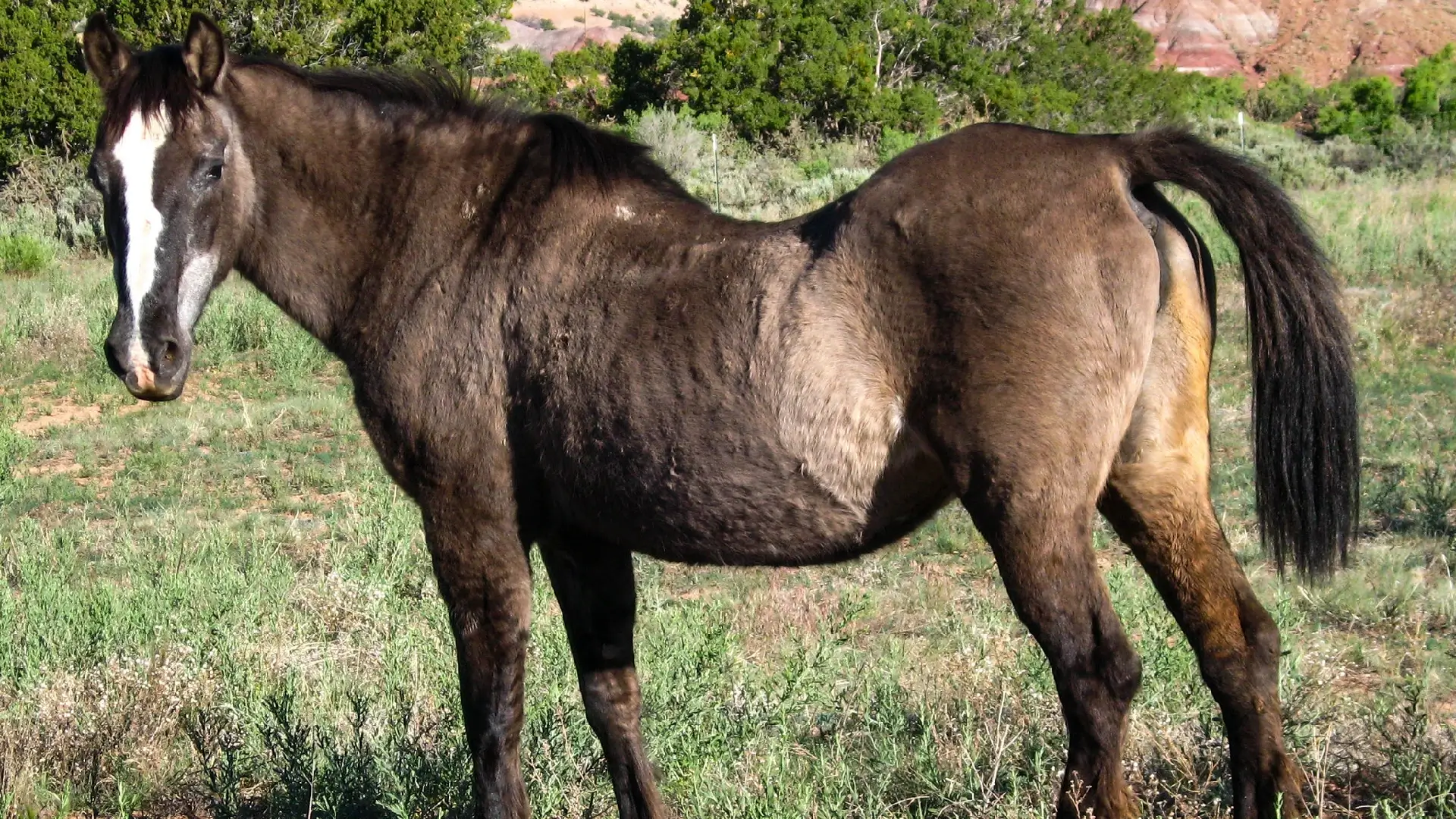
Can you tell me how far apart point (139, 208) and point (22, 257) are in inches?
557

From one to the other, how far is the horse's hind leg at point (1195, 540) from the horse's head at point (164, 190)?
2525 millimetres

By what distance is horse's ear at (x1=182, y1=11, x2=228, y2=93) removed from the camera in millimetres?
3551

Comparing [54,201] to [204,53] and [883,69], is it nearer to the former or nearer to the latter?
[883,69]

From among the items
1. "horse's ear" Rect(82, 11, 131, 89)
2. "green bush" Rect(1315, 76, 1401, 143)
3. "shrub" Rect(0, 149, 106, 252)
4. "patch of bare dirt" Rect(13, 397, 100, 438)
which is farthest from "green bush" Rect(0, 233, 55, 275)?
"green bush" Rect(1315, 76, 1401, 143)

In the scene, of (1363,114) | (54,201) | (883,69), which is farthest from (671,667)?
(1363,114)

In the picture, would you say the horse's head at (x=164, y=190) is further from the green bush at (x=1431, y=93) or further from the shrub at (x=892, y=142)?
the green bush at (x=1431, y=93)

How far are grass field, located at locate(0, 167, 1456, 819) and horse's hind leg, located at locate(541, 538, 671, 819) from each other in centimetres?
19

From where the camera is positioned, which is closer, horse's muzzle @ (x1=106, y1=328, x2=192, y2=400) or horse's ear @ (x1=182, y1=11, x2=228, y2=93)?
horse's muzzle @ (x1=106, y1=328, x2=192, y2=400)

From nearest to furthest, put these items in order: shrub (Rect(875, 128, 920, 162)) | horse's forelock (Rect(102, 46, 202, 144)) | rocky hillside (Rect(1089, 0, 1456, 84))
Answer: horse's forelock (Rect(102, 46, 202, 144)) < shrub (Rect(875, 128, 920, 162)) < rocky hillside (Rect(1089, 0, 1456, 84))

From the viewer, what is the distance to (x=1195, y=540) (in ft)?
11.2

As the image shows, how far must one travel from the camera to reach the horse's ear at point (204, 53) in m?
3.55

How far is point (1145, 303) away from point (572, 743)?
7.88 ft

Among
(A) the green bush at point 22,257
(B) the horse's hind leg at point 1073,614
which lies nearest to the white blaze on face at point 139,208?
(B) the horse's hind leg at point 1073,614

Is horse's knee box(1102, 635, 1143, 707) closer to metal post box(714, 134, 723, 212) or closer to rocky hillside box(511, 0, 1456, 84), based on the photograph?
metal post box(714, 134, 723, 212)
